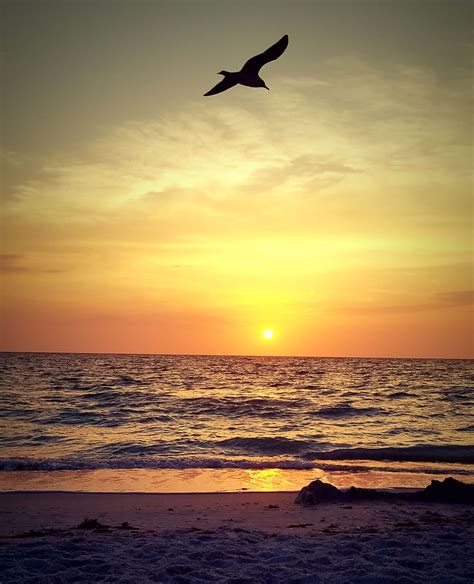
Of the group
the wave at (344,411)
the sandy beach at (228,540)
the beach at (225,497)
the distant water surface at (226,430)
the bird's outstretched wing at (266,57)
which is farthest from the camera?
the wave at (344,411)

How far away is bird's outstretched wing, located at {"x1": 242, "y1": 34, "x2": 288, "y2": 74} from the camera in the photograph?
19.6 ft

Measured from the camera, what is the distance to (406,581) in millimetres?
5023

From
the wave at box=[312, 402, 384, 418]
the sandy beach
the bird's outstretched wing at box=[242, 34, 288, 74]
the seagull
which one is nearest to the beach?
the sandy beach

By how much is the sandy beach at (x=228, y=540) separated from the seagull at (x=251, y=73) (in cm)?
541

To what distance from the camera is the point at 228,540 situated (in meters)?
6.51

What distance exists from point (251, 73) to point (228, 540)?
5.92 metres

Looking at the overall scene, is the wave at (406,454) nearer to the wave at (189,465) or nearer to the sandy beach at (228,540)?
the wave at (189,465)

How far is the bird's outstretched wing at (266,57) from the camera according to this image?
19.6 feet

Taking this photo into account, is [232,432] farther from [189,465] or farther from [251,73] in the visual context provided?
[251,73]

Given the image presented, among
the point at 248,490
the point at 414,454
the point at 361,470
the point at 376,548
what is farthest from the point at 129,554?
the point at 414,454

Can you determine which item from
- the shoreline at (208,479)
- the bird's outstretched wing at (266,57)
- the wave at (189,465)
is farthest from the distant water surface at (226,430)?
the bird's outstretched wing at (266,57)

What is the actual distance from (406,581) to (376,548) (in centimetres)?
115

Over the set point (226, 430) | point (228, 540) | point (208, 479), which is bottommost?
point (226, 430)

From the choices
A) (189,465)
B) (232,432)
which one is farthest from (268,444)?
(189,465)
